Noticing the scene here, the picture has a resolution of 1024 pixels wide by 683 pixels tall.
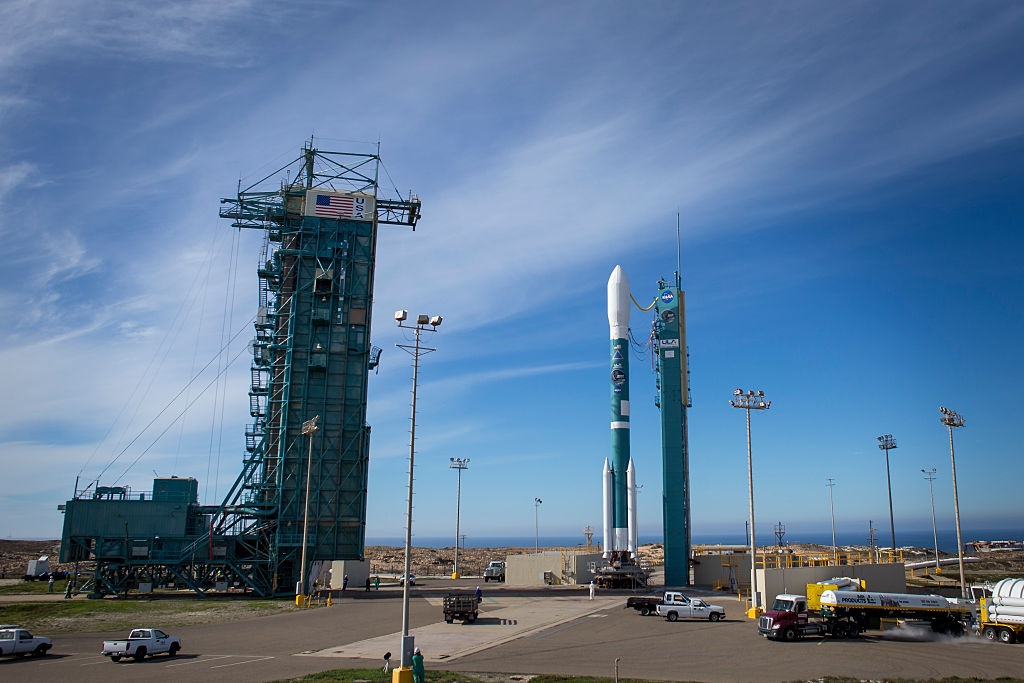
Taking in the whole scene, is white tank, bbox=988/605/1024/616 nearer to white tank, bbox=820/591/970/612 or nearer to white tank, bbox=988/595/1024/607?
white tank, bbox=988/595/1024/607

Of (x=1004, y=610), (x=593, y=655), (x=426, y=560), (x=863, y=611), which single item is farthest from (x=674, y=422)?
(x=426, y=560)

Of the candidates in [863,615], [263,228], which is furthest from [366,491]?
[863,615]

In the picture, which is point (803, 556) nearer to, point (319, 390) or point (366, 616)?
point (366, 616)

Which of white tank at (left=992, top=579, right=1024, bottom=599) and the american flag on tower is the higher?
the american flag on tower

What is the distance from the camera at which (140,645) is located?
96.9ft

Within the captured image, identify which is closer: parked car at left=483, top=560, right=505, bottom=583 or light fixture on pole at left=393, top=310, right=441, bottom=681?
light fixture on pole at left=393, top=310, right=441, bottom=681

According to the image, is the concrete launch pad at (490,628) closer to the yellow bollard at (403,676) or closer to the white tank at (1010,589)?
the yellow bollard at (403,676)

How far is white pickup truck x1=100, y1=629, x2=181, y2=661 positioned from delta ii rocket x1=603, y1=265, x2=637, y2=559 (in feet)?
137

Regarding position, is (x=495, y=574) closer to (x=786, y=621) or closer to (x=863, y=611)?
(x=863, y=611)

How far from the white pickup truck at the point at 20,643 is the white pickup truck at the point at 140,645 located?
3.07 metres

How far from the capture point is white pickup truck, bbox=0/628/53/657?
29.8m

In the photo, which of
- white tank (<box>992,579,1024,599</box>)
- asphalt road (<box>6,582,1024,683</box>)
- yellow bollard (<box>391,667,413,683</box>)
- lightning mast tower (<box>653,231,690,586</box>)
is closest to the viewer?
yellow bollard (<box>391,667,413,683</box>)

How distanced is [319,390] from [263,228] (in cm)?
1596

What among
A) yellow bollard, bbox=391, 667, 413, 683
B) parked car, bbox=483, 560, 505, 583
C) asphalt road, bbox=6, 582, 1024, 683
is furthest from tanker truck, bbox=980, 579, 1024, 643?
parked car, bbox=483, 560, 505, 583
